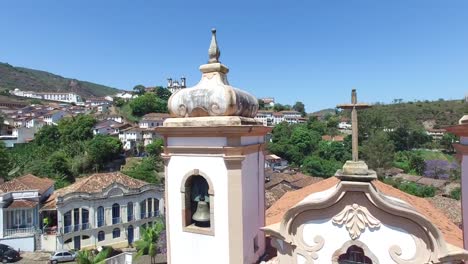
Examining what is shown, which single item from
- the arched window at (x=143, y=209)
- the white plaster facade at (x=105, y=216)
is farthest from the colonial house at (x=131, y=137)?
the white plaster facade at (x=105, y=216)

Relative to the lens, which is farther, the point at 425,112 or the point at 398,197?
the point at 425,112

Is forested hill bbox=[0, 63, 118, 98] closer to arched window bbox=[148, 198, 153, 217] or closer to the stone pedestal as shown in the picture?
arched window bbox=[148, 198, 153, 217]

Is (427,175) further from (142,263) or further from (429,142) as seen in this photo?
(142,263)

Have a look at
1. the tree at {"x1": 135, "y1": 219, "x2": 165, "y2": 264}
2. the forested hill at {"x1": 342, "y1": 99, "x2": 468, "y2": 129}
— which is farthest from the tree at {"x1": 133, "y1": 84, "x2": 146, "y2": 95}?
the tree at {"x1": 135, "y1": 219, "x2": 165, "y2": 264}

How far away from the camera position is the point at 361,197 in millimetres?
5305

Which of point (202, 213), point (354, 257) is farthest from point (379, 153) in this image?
point (202, 213)

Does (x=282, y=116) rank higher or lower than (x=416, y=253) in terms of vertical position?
higher

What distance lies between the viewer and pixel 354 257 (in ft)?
18.2

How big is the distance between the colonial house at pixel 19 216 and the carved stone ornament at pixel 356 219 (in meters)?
27.3

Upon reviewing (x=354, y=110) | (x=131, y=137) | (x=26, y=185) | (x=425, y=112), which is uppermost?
(x=425, y=112)

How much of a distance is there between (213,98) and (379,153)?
5458 centimetres

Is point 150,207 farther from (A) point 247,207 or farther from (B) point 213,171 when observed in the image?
(B) point 213,171

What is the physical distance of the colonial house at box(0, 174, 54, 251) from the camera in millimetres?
25344

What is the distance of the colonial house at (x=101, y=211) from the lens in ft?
87.8
